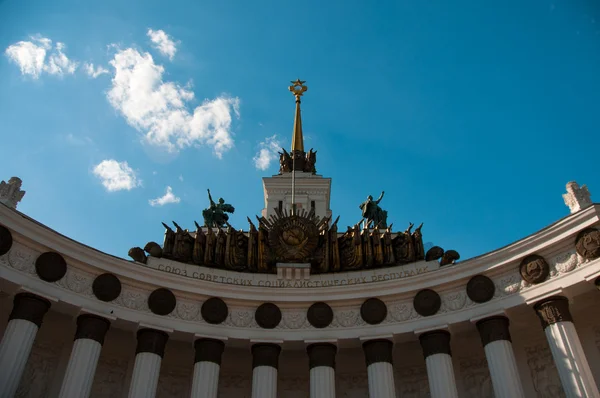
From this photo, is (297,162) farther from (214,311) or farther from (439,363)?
(439,363)

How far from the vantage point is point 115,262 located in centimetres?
1797

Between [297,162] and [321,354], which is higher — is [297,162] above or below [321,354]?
above

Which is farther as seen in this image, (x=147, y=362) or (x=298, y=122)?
(x=298, y=122)

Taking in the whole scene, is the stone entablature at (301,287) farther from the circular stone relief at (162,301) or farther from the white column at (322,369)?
the white column at (322,369)

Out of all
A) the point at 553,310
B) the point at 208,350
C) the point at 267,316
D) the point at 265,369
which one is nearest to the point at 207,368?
the point at 208,350

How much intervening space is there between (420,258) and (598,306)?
5794 mm

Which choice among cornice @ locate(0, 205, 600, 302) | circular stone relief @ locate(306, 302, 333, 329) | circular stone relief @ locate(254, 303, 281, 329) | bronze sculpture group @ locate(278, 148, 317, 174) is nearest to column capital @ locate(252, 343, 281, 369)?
circular stone relief @ locate(254, 303, 281, 329)

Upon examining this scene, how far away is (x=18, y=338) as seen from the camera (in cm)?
1520

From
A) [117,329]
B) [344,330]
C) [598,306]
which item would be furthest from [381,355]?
[117,329]

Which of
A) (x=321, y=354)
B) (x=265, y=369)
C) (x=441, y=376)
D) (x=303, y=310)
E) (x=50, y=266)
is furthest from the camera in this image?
(x=303, y=310)

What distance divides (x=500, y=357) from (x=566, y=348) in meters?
1.85

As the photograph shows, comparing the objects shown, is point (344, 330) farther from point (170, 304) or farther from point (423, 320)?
point (170, 304)

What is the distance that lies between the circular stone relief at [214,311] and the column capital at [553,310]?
10151 millimetres

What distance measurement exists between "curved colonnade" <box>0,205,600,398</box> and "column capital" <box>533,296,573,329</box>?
30 millimetres
